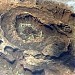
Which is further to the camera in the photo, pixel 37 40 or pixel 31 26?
pixel 31 26

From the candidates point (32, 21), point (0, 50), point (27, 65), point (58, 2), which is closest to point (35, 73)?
point (27, 65)

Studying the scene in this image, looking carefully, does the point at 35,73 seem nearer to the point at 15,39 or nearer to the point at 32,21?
the point at 15,39

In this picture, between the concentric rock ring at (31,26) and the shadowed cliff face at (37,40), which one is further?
the concentric rock ring at (31,26)

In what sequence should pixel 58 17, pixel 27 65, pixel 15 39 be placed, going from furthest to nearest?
pixel 58 17, pixel 15 39, pixel 27 65

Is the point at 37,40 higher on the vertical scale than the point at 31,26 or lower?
lower

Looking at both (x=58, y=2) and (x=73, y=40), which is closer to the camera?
(x=73, y=40)

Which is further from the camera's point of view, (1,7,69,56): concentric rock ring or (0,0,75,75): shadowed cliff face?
(1,7,69,56): concentric rock ring

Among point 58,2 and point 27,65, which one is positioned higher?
point 58,2

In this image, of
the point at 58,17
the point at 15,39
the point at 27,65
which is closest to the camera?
the point at 27,65
